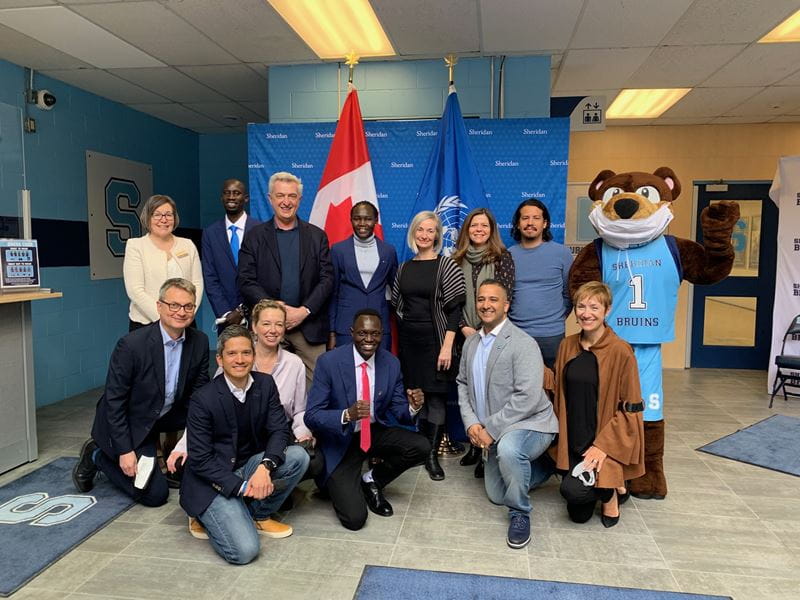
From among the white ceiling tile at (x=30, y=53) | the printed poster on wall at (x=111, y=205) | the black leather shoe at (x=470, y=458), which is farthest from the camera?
the printed poster on wall at (x=111, y=205)

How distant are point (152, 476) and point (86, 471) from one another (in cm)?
40

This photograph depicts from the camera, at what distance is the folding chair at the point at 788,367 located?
457cm

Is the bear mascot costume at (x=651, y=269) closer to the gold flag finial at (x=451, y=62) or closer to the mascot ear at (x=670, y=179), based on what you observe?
the mascot ear at (x=670, y=179)

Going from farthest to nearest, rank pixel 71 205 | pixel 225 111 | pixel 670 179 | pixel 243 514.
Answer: pixel 225 111 → pixel 71 205 → pixel 670 179 → pixel 243 514

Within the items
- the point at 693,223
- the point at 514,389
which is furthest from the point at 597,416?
the point at 693,223

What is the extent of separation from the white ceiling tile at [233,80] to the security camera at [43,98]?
41.5 inches

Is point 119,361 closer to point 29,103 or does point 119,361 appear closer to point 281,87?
point 281,87


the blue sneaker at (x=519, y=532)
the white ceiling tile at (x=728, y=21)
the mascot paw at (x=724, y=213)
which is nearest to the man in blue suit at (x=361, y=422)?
the blue sneaker at (x=519, y=532)

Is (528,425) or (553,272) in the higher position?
(553,272)

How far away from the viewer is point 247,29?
3.43 meters

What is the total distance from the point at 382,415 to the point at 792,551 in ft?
5.73

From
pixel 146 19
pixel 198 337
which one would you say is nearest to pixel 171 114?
pixel 146 19

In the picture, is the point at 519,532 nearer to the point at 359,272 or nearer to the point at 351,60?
the point at 359,272

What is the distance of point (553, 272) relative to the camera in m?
3.00
